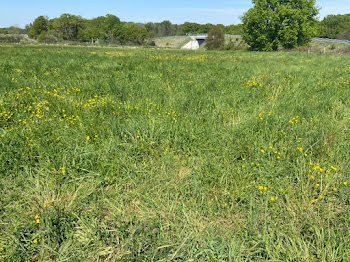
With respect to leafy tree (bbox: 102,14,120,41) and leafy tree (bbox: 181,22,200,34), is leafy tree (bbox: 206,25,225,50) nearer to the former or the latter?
leafy tree (bbox: 102,14,120,41)

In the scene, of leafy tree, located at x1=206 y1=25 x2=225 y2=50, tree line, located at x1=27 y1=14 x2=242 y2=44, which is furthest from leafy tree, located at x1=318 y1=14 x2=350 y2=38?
leafy tree, located at x1=206 y1=25 x2=225 y2=50

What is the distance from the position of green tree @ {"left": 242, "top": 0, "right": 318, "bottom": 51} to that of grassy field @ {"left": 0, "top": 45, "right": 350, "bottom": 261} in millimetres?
48973

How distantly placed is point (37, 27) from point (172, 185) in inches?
6122

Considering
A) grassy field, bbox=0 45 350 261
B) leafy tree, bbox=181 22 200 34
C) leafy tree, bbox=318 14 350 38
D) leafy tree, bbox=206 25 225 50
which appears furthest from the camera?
leafy tree, bbox=181 22 200 34

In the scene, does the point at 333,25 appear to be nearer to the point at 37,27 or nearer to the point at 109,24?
the point at 109,24

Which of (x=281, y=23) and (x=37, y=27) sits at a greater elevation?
(x=37, y=27)

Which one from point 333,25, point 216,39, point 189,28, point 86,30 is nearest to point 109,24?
point 86,30

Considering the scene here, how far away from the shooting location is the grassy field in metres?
1.70

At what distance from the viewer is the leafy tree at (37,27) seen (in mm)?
118731

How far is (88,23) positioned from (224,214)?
150 metres

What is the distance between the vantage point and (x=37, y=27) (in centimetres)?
11994

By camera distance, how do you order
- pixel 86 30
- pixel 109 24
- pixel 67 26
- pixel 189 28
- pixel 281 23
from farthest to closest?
1. pixel 189 28
2. pixel 109 24
3. pixel 67 26
4. pixel 86 30
5. pixel 281 23

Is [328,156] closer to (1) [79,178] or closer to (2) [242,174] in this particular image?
(2) [242,174]

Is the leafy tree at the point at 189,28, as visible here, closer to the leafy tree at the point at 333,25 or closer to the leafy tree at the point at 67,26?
the leafy tree at the point at 67,26
